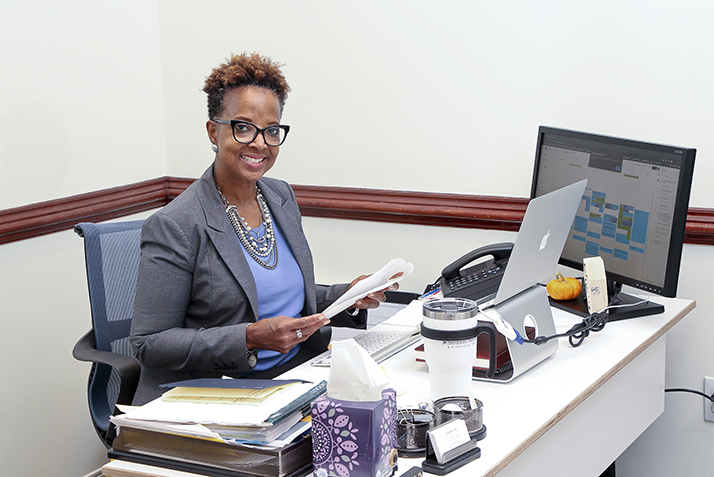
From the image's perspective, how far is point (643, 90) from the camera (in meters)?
2.32

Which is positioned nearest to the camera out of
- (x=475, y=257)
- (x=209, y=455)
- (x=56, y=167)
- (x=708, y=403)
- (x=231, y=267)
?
(x=209, y=455)

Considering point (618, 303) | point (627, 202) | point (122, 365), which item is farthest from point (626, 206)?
point (122, 365)

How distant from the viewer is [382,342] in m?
1.84

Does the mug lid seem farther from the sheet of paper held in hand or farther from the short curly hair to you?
the short curly hair

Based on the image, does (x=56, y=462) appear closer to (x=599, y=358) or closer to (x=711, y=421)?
(x=599, y=358)

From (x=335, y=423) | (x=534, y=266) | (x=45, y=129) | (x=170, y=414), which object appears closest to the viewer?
(x=335, y=423)

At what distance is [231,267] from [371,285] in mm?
345

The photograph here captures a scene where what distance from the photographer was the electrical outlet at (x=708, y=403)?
2.40 meters

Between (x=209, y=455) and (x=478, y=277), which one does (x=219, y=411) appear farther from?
(x=478, y=277)

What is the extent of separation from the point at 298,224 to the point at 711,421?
1.44 meters

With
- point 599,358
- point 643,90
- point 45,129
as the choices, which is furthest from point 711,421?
point 45,129

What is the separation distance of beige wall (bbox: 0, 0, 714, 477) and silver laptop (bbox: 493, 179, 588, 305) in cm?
76

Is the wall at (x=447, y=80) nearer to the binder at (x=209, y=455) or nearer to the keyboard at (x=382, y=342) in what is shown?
the keyboard at (x=382, y=342)

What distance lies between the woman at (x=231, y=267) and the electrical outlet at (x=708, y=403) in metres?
1.14
